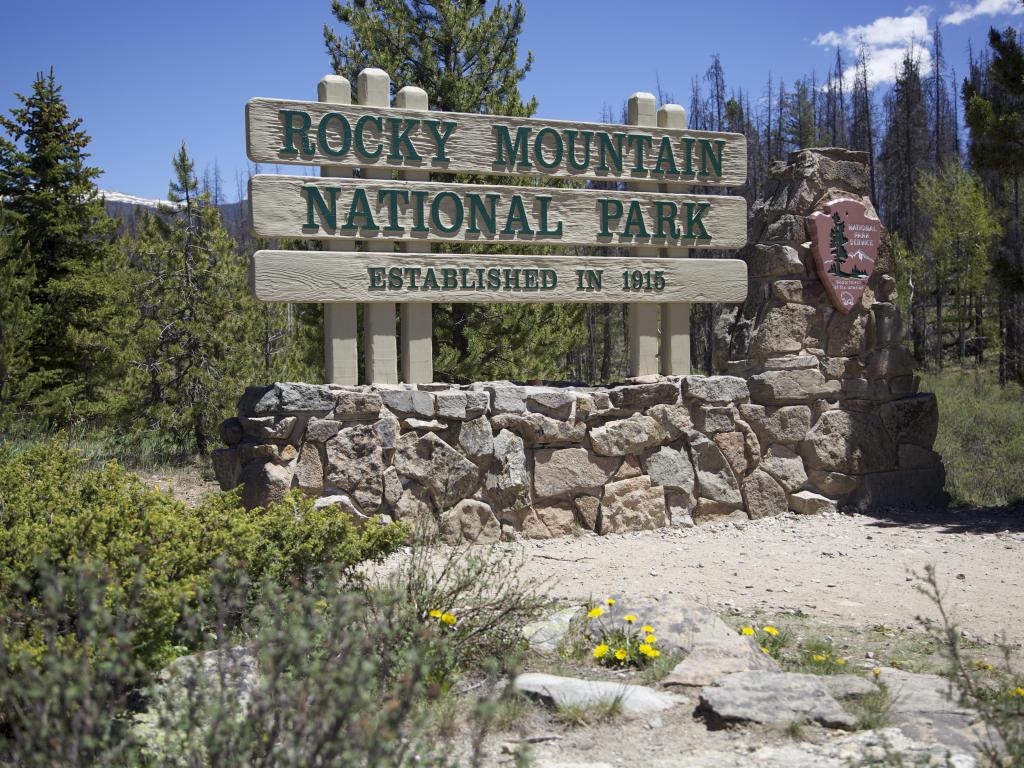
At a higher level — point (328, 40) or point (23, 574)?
point (328, 40)

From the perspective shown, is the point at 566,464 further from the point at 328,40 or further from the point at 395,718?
the point at 328,40

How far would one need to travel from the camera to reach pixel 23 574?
3162 millimetres

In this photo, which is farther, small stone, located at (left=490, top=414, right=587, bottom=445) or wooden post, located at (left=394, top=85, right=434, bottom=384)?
small stone, located at (left=490, top=414, right=587, bottom=445)

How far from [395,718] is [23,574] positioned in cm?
186

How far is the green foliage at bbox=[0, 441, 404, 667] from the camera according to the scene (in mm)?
2906

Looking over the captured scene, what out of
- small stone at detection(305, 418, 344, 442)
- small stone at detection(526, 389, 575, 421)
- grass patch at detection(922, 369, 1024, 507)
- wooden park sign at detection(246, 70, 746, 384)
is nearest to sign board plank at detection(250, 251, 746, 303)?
wooden park sign at detection(246, 70, 746, 384)

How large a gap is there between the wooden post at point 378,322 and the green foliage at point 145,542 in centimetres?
192

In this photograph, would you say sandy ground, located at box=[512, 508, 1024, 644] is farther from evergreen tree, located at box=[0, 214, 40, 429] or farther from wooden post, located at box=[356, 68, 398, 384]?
evergreen tree, located at box=[0, 214, 40, 429]

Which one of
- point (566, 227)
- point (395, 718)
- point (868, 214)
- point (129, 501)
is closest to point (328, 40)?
point (566, 227)

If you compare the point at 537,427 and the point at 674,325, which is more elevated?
the point at 674,325

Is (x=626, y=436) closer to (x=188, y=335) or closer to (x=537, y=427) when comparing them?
(x=537, y=427)

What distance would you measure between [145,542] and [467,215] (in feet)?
12.2

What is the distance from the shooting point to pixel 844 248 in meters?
7.59

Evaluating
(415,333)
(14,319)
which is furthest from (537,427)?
(14,319)
